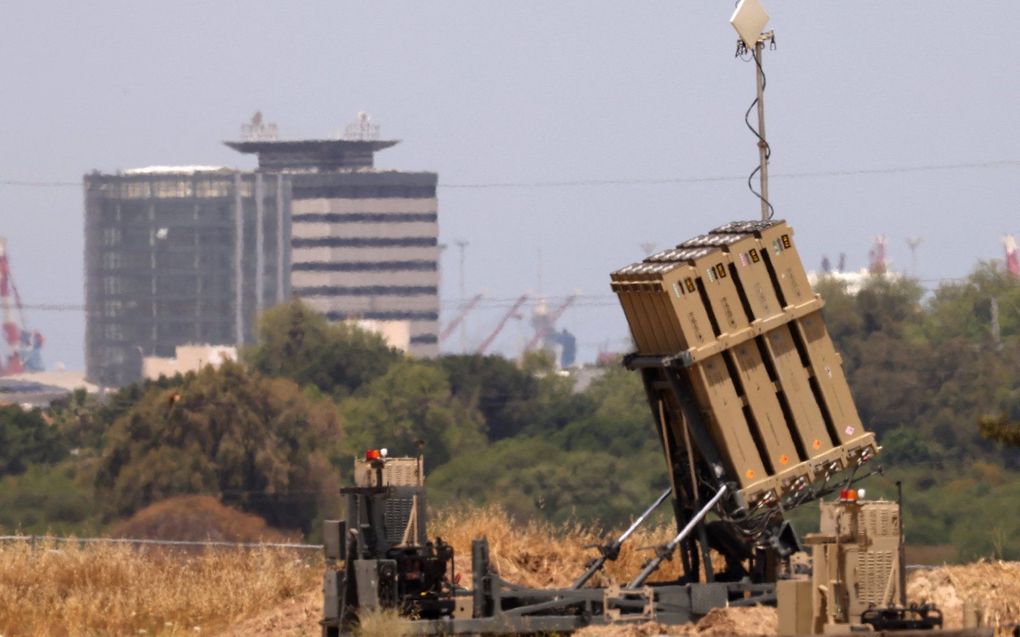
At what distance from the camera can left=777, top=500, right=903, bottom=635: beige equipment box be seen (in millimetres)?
17844

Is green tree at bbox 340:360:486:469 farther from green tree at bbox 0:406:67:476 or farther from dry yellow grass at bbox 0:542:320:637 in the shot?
dry yellow grass at bbox 0:542:320:637

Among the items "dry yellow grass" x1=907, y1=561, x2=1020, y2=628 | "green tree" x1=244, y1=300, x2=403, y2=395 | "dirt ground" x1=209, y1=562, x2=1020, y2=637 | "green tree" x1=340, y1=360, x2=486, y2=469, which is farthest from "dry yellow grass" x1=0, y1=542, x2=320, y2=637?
"green tree" x1=244, y1=300, x2=403, y2=395

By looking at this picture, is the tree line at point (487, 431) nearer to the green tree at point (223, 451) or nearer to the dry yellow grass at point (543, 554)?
the green tree at point (223, 451)

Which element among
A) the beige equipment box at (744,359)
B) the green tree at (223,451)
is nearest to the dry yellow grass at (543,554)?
the beige equipment box at (744,359)

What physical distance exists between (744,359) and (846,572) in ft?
13.7

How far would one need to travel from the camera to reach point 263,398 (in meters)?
83.9

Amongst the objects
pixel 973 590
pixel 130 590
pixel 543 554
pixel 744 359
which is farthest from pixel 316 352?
pixel 973 590

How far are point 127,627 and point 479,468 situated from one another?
5855 cm

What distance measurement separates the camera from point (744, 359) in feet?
71.7

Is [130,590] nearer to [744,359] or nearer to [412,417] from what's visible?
[744,359]

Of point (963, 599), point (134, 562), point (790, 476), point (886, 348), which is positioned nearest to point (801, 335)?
point (790, 476)

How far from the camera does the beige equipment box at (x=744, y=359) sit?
2155 cm

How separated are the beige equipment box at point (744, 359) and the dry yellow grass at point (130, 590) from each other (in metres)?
5.90

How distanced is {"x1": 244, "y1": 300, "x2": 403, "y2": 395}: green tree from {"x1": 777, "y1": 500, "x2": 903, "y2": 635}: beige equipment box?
87092 millimetres
